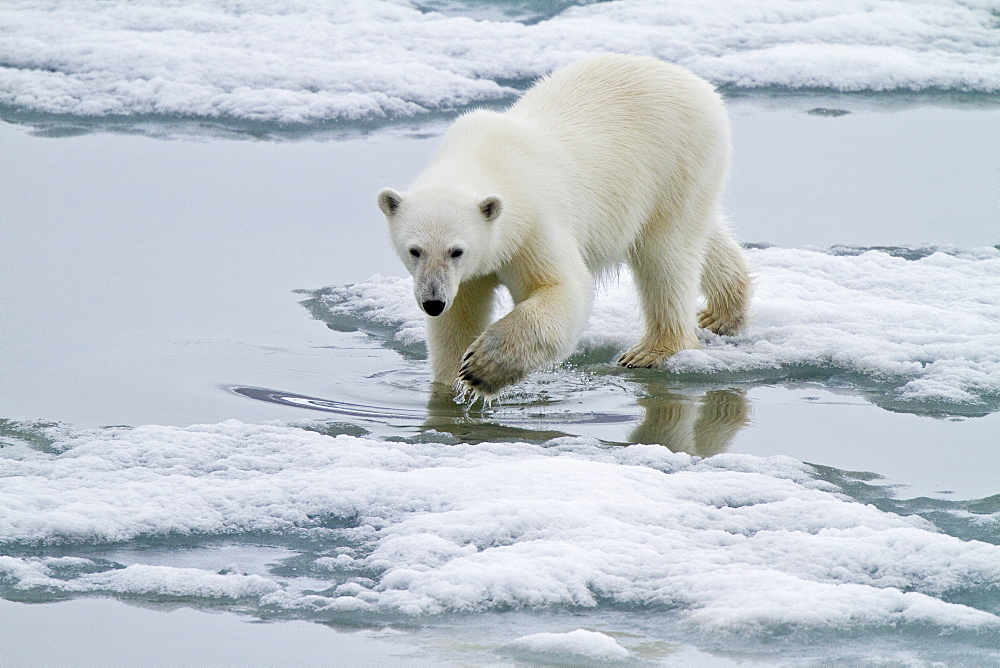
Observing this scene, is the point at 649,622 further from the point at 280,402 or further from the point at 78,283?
the point at 78,283

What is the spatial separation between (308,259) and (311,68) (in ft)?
13.8

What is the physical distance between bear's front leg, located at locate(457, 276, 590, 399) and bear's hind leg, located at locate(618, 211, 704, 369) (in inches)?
34.4

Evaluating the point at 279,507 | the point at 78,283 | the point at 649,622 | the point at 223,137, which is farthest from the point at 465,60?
the point at 649,622

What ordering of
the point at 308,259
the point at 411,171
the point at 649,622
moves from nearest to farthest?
the point at 649,622, the point at 308,259, the point at 411,171

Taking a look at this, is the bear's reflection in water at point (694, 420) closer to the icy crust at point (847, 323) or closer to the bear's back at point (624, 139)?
the icy crust at point (847, 323)

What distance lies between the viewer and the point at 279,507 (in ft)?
11.4

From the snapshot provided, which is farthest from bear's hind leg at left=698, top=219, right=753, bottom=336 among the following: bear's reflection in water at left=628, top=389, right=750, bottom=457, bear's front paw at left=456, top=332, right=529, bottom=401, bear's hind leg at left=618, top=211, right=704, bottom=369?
bear's front paw at left=456, top=332, right=529, bottom=401

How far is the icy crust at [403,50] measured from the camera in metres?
9.75

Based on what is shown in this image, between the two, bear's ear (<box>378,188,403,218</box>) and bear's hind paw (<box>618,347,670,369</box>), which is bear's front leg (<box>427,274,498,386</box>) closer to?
bear's ear (<box>378,188,403,218</box>)

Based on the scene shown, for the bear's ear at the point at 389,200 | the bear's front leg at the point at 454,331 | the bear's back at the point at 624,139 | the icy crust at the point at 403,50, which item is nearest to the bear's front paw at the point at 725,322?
the bear's back at the point at 624,139

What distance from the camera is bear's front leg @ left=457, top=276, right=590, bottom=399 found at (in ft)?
14.5

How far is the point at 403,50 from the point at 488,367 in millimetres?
7438

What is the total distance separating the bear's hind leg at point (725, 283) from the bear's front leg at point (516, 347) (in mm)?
1488

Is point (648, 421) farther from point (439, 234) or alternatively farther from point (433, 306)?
point (439, 234)
